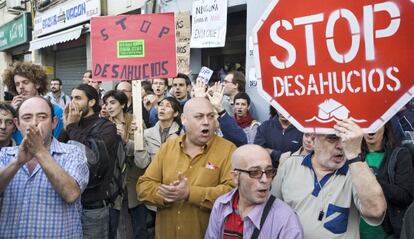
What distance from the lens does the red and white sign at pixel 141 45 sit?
3678mm

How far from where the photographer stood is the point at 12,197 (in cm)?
219

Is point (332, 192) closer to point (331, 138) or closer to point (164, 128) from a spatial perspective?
point (331, 138)

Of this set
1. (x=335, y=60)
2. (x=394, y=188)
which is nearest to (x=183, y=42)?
(x=394, y=188)

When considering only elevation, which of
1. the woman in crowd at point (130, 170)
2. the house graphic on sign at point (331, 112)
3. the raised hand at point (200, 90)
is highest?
the raised hand at point (200, 90)

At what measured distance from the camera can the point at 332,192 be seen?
210 cm

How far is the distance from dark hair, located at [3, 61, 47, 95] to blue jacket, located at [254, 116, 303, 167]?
1.98 metres

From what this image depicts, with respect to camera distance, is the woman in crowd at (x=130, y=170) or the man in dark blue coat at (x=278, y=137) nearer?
the man in dark blue coat at (x=278, y=137)

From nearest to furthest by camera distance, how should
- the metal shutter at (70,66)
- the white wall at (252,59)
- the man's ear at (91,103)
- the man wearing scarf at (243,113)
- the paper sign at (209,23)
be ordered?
the man's ear at (91,103) → the man wearing scarf at (243,113) → the white wall at (252,59) → the paper sign at (209,23) → the metal shutter at (70,66)

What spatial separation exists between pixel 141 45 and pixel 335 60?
86.1 inches

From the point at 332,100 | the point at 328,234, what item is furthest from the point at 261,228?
the point at 332,100

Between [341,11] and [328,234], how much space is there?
100 centimetres

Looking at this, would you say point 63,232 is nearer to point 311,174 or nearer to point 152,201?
point 152,201

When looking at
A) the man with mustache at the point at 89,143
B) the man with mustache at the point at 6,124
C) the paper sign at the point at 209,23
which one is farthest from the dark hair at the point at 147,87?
the man with mustache at the point at 6,124

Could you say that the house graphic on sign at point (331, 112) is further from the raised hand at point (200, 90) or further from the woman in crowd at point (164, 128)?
the woman in crowd at point (164, 128)
